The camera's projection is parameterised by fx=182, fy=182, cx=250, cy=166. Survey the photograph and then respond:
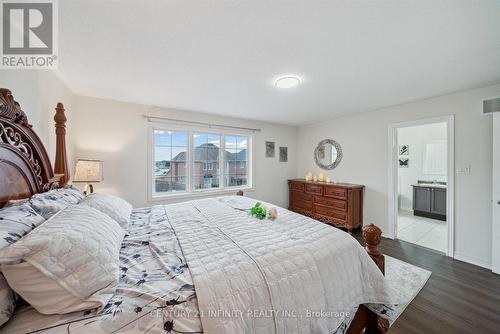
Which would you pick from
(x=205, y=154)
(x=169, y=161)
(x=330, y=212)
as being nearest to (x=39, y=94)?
(x=169, y=161)

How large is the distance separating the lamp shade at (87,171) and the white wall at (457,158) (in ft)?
14.3

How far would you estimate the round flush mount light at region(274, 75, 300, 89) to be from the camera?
2130mm

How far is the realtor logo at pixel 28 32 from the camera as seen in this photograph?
1254 millimetres

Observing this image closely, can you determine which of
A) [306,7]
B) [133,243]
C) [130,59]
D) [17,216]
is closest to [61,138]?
[130,59]

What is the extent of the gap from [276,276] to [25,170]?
6.28 feet

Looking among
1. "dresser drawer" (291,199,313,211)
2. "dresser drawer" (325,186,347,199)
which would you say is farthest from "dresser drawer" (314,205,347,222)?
"dresser drawer" (325,186,347,199)

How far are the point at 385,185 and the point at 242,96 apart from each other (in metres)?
3.01

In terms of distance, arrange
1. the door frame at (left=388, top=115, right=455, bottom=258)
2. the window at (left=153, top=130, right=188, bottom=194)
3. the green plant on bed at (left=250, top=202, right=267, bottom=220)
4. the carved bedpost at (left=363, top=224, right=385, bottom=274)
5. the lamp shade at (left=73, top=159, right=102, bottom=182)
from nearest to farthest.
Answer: the carved bedpost at (left=363, top=224, right=385, bottom=274), the green plant on bed at (left=250, top=202, right=267, bottom=220), the lamp shade at (left=73, top=159, right=102, bottom=182), the door frame at (left=388, top=115, right=455, bottom=258), the window at (left=153, top=130, right=188, bottom=194)

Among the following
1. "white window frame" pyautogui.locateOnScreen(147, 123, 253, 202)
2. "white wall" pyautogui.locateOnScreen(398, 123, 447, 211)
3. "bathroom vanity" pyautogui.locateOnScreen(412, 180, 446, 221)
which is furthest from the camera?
"white wall" pyautogui.locateOnScreen(398, 123, 447, 211)

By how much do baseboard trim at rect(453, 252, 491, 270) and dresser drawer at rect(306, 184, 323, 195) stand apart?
2060mm

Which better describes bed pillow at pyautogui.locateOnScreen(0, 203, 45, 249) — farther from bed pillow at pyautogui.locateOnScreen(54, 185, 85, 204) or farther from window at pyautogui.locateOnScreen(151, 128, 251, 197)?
window at pyautogui.locateOnScreen(151, 128, 251, 197)

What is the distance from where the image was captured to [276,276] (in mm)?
1000

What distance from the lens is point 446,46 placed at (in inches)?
62.1

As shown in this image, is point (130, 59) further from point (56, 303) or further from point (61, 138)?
point (56, 303)
